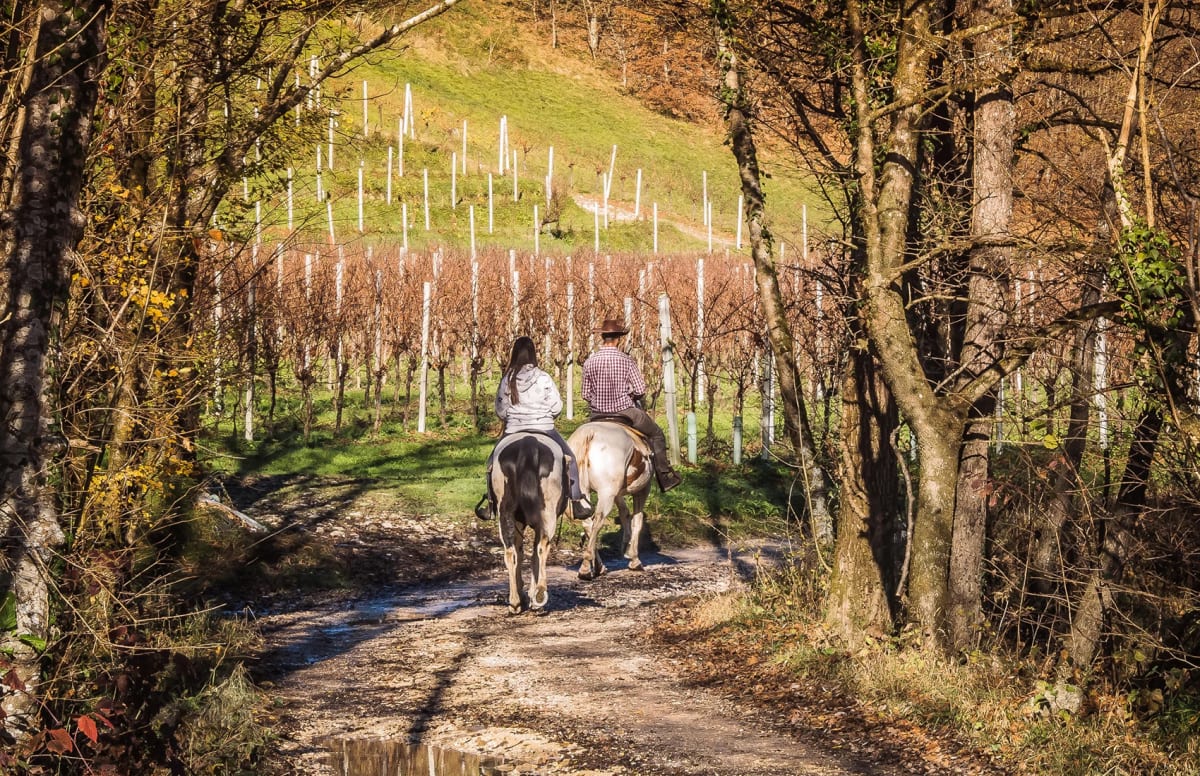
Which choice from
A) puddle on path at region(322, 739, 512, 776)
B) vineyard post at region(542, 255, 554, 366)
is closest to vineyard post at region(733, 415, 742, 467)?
vineyard post at region(542, 255, 554, 366)

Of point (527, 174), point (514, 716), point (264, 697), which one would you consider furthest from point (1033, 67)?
point (527, 174)

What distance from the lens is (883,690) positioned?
27.1ft

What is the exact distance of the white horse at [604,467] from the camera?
14906 millimetres

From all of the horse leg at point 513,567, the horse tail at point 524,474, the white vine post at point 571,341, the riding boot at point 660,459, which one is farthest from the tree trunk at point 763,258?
the white vine post at point 571,341

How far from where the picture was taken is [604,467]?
1513 cm

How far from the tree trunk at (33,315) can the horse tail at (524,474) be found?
6.35m

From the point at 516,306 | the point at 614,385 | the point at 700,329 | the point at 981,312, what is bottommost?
the point at 614,385

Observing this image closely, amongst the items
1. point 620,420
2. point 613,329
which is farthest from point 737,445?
point 613,329

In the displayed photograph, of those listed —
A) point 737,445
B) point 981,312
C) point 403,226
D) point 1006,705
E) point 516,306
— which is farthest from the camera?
point 403,226

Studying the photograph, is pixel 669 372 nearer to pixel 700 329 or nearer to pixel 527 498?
pixel 700 329

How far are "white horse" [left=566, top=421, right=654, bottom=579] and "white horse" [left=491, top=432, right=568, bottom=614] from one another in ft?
7.79

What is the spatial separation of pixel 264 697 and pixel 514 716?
1.72 m

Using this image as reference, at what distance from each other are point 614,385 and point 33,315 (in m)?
10.3

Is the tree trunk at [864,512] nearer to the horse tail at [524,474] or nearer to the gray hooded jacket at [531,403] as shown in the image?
the horse tail at [524,474]
